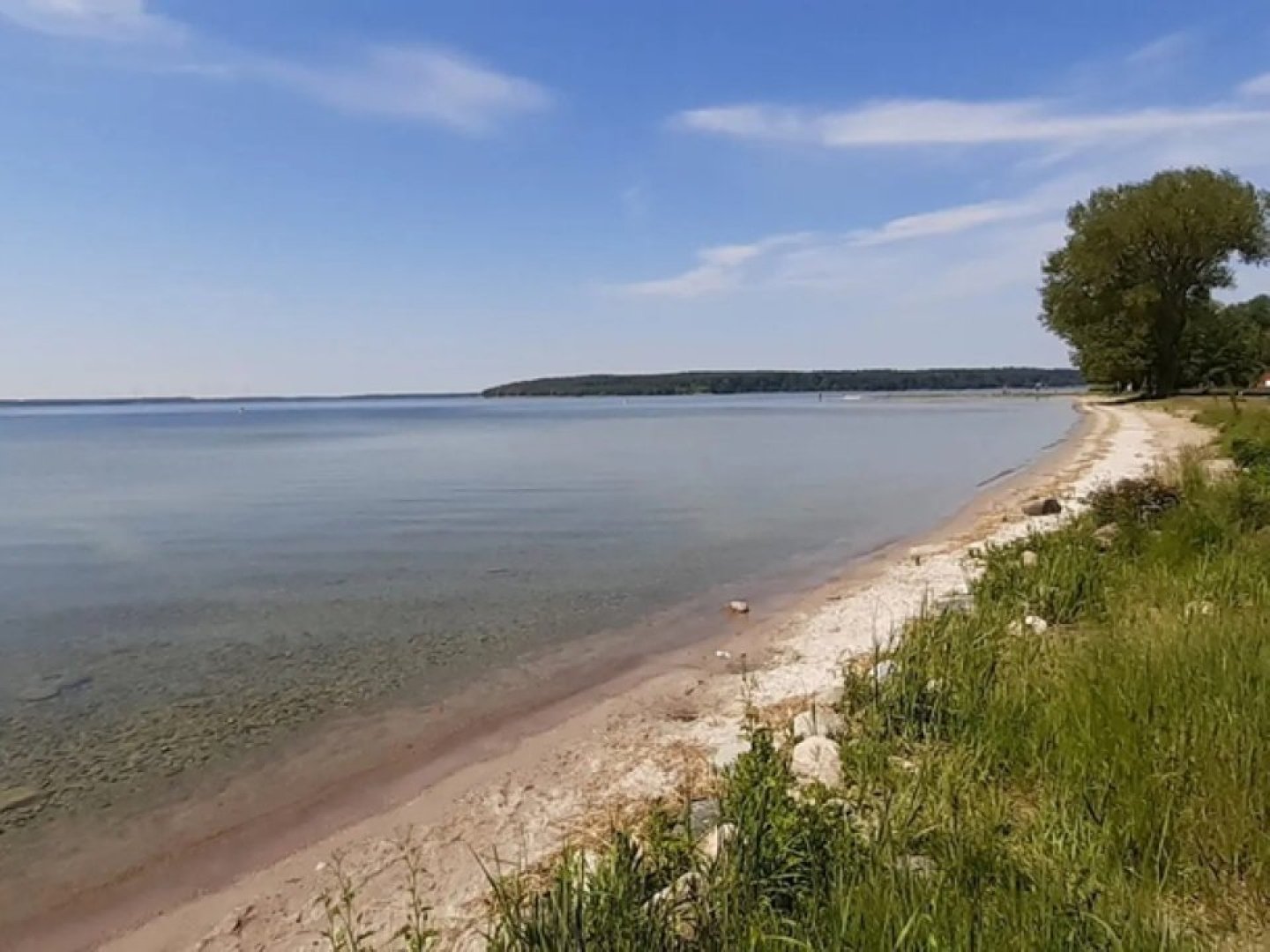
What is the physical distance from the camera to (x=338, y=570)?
15141 mm

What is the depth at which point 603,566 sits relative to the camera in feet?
49.1

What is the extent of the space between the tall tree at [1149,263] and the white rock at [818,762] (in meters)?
64.0

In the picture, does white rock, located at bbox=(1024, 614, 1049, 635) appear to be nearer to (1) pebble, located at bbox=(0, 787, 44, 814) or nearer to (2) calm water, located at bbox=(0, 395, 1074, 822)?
(2) calm water, located at bbox=(0, 395, 1074, 822)

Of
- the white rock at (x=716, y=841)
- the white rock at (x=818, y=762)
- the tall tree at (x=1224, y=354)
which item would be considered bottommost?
the white rock at (x=818, y=762)

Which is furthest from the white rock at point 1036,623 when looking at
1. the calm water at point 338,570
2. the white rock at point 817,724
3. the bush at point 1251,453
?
the bush at point 1251,453

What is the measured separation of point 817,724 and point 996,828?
2.08 m

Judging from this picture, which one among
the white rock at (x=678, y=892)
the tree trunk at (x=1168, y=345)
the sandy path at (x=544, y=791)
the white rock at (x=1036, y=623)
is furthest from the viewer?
the tree trunk at (x=1168, y=345)

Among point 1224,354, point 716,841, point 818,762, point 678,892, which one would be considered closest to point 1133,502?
point 818,762

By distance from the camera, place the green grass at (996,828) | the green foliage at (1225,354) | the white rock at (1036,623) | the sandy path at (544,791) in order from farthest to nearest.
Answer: the green foliage at (1225,354) < the white rock at (1036,623) < the sandy path at (544,791) < the green grass at (996,828)

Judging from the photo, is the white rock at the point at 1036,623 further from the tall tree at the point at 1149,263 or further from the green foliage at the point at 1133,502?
the tall tree at the point at 1149,263

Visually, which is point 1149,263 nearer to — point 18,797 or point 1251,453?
point 1251,453

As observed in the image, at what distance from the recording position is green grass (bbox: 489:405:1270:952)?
134 inches

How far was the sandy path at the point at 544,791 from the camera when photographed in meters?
4.99

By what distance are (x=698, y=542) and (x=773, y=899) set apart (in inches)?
532
